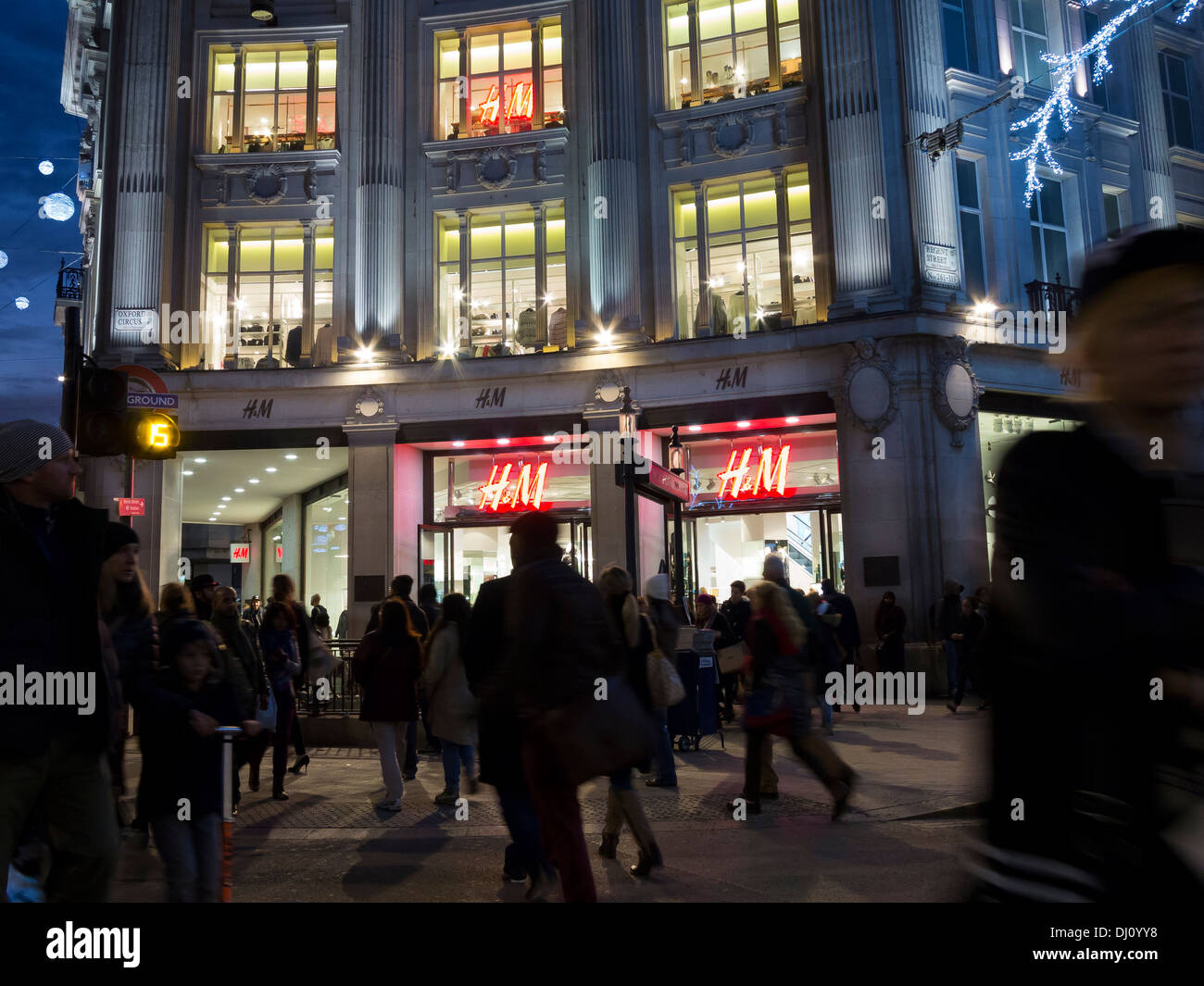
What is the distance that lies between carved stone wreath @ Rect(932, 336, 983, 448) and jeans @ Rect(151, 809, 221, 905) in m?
17.5

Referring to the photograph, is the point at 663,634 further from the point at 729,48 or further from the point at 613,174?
the point at 729,48

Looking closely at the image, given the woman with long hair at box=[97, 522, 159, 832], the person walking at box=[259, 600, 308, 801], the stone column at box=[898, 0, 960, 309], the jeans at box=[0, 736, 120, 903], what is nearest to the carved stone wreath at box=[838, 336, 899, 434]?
the stone column at box=[898, 0, 960, 309]

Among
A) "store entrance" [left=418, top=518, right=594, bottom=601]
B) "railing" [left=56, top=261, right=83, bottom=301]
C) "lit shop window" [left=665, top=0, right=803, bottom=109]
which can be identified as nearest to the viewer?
"lit shop window" [left=665, top=0, right=803, bottom=109]

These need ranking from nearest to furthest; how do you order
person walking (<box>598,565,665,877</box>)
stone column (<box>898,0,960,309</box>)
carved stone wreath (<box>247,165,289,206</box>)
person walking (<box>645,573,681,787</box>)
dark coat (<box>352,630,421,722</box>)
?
person walking (<box>598,565,665,877</box>) → dark coat (<box>352,630,421,722</box>) → person walking (<box>645,573,681,787</box>) → stone column (<box>898,0,960,309</box>) → carved stone wreath (<box>247,165,289,206</box>)

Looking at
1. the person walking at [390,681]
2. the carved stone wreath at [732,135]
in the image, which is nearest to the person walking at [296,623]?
the person walking at [390,681]

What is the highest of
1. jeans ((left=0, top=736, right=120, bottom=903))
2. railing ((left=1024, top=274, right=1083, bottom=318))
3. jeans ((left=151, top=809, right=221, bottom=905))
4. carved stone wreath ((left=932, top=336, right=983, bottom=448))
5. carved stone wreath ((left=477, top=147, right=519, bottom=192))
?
carved stone wreath ((left=477, top=147, right=519, bottom=192))

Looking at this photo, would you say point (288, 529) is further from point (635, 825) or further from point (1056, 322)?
point (635, 825)

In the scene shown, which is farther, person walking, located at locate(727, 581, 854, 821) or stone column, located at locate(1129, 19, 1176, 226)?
stone column, located at locate(1129, 19, 1176, 226)

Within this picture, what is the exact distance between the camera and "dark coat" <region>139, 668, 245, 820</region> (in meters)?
4.45

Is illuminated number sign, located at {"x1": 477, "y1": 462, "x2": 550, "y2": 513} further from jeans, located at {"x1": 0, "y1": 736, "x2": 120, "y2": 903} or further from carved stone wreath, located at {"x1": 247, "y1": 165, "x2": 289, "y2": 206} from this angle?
jeans, located at {"x1": 0, "y1": 736, "x2": 120, "y2": 903}

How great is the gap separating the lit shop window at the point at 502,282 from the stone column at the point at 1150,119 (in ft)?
46.4

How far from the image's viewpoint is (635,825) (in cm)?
628

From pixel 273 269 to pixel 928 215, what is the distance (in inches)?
601
